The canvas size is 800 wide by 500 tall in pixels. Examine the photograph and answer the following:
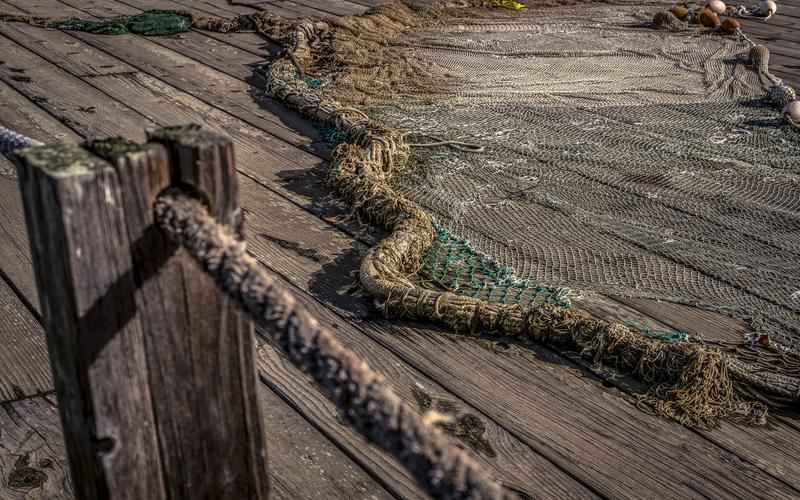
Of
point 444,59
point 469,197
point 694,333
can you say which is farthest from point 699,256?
point 444,59

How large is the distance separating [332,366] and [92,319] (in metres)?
0.34

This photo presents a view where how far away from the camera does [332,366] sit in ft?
3.57

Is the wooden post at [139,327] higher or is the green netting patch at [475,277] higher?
the wooden post at [139,327]

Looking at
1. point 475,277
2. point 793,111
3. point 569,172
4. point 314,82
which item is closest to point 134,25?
point 314,82

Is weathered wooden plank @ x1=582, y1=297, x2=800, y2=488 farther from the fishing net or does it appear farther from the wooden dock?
the fishing net

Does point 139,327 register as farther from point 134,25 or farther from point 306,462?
point 134,25

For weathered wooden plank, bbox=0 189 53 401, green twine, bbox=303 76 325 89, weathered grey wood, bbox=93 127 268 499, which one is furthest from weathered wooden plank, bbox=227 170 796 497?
green twine, bbox=303 76 325 89

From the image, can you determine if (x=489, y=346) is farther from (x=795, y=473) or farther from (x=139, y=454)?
(x=139, y=454)

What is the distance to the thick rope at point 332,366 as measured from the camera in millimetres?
999

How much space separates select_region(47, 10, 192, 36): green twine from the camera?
546 cm

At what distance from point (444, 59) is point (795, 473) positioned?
3.49 metres

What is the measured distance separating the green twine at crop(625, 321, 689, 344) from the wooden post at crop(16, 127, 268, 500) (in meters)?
1.43

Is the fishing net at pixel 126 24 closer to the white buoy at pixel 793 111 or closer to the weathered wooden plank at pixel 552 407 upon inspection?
the weathered wooden plank at pixel 552 407

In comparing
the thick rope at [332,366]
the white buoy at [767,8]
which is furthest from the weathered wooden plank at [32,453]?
the white buoy at [767,8]
